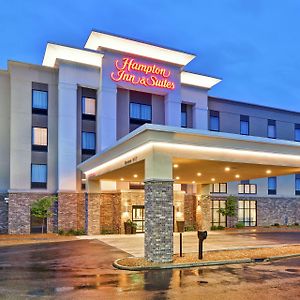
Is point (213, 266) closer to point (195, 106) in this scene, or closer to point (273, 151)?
point (273, 151)

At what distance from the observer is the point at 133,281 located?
12352mm

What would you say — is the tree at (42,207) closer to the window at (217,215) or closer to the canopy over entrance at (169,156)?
the canopy over entrance at (169,156)

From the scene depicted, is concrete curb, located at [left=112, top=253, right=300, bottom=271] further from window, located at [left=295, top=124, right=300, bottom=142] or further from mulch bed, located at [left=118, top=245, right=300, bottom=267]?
window, located at [left=295, top=124, right=300, bottom=142]

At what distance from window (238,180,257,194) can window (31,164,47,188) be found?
766 inches

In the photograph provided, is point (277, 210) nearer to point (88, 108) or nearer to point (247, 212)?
point (247, 212)

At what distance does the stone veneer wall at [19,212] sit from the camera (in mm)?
29078

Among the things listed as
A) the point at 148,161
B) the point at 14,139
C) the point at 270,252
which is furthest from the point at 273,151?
the point at 14,139

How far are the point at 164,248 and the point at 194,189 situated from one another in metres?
20.1

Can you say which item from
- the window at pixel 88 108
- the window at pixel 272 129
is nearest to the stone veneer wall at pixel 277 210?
the window at pixel 272 129

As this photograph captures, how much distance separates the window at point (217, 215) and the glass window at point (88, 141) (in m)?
13.3

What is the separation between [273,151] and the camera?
19.1 metres

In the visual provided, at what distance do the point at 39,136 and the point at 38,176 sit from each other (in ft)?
10.7

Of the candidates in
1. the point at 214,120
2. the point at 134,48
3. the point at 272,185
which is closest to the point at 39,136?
the point at 134,48

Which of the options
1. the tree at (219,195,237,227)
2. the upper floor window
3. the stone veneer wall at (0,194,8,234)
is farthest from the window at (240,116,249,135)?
the stone veneer wall at (0,194,8,234)
